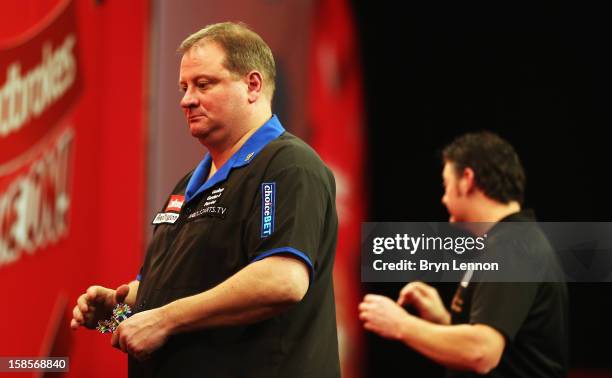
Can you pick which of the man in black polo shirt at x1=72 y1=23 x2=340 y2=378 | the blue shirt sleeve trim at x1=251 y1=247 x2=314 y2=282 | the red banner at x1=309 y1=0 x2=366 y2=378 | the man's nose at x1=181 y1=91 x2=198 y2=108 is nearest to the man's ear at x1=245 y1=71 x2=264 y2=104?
the man in black polo shirt at x1=72 y1=23 x2=340 y2=378

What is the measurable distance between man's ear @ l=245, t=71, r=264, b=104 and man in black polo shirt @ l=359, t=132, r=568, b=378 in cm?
93

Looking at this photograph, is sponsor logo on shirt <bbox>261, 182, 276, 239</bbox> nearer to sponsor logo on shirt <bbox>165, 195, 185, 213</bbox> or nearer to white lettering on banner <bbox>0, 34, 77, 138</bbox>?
sponsor logo on shirt <bbox>165, 195, 185, 213</bbox>

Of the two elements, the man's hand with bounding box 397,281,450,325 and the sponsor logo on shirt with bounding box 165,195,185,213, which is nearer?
the sponsor logo on shirt with bounding box 165,195,185,213

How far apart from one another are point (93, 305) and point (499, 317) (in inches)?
42.5

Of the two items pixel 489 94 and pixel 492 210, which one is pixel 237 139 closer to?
pixel 492 210

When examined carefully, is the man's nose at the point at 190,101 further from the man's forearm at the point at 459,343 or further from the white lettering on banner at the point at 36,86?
the white lettering on banner at the point at 36,86

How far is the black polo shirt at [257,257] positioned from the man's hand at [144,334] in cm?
9

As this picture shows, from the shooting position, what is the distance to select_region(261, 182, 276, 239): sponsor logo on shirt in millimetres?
1386

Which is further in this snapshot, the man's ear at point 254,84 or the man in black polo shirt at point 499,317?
the man in black polo shirt at point 499,317

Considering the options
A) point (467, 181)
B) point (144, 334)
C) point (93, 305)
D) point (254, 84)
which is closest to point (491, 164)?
point (467, 181)

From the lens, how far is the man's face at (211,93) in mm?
1539

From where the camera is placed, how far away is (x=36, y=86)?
8.64ft

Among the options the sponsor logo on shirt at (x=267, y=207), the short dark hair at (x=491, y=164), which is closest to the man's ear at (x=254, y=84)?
the sponsor logo on shirt at (x=267, y=207)

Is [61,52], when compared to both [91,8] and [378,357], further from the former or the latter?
[378,357]
